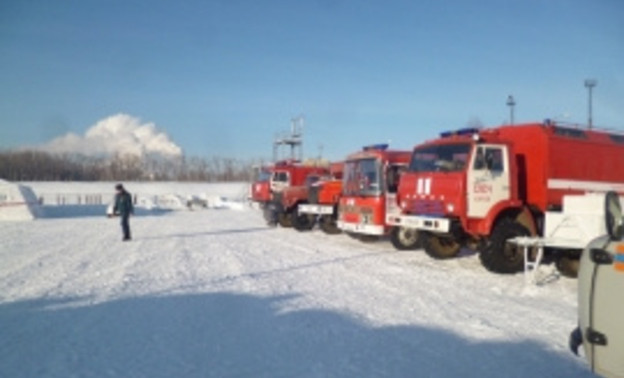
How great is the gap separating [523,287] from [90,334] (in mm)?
7322

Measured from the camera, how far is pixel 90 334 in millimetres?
6414

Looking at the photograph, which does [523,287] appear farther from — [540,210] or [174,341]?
[174,341]

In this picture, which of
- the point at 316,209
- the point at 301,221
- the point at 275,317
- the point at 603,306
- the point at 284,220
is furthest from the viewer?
the point at 284,220

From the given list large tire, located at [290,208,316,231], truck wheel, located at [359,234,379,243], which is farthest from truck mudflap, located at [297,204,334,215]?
truck wheel, located at [359,234,379,243]

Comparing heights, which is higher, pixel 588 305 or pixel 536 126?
pixel 536 126

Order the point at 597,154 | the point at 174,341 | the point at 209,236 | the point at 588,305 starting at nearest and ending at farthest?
the point at 588,305
the point at 174,341
the point at 597,154
the point at 209,236

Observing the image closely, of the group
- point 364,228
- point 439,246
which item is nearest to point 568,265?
point 439,246

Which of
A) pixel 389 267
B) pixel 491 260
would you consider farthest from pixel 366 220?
pixel 491 260

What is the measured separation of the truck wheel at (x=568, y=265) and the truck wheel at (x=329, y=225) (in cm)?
1010

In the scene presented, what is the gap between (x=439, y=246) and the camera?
13492 mm

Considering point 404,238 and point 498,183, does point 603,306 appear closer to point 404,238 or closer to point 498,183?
point 498,183

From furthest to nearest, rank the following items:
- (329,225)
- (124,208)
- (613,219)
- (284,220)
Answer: (284,220) < (329,225) < (124,208) < (613,219)

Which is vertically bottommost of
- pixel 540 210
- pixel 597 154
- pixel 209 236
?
pixel 209 236

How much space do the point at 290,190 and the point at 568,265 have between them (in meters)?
12.7
